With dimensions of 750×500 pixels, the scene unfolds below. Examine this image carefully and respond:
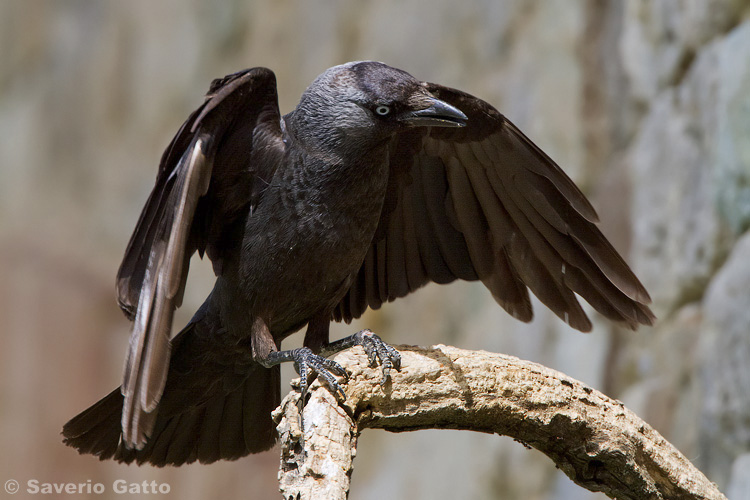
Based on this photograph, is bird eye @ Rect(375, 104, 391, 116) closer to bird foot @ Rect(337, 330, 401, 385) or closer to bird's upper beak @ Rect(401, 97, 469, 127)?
bird's upper beak @ Rect(401, 97, 469, 127)

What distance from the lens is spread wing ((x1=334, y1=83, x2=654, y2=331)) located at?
3.30 metres

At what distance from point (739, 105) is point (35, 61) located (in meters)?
6.64

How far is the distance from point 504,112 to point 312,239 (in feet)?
10.5

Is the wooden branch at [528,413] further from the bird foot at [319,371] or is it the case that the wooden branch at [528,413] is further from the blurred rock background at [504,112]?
the blurred rock background at [504,112]

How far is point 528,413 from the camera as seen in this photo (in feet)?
8.63

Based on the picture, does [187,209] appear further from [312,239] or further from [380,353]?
[380,353]

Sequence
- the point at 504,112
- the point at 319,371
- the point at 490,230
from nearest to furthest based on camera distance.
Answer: the point at 319,371, the point at 490,230, the point at 504,112

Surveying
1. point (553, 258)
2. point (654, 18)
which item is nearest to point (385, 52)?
point (654, 18)

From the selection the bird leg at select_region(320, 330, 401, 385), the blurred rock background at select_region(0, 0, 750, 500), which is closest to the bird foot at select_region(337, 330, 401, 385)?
the bird leg at select_region(320, 330, 401, 385)

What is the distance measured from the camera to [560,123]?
17.8 feet

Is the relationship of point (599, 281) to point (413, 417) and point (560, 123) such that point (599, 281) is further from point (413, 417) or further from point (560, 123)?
point (560, 123)

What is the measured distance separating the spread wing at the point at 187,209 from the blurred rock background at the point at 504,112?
2.29 m

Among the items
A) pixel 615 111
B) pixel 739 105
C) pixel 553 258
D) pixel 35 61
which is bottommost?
pixel 553 258

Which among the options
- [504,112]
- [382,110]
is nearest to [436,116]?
[382,110]
